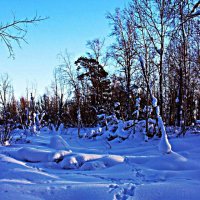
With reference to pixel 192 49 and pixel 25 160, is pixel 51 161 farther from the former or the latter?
pixel 192 49

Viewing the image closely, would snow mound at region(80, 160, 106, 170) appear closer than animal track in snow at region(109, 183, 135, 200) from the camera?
No

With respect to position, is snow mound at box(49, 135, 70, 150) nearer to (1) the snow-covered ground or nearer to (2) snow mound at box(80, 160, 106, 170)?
(1) the snow-covered ground

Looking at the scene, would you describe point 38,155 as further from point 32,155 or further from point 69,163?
point 69,163

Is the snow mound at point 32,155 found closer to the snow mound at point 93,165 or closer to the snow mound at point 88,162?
the snow mound at point 88,162

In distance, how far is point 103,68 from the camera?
926 inches

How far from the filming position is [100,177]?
4195 mm

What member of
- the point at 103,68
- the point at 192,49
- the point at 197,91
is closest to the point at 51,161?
the point at 192,49

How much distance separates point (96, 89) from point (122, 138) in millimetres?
12655

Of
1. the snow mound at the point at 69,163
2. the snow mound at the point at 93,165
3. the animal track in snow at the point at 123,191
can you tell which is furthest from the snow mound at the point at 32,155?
the animal track in snow at the point at 123,191

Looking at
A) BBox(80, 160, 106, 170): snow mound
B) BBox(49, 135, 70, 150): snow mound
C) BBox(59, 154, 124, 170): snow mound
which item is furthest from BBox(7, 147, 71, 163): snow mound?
BBox(49, 135, 70, 150): snow mound

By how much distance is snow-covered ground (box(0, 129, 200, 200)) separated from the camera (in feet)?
10.2

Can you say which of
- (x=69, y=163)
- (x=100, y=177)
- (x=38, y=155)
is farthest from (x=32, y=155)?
(x=100, y=177)

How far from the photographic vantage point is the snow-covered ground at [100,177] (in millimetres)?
3111

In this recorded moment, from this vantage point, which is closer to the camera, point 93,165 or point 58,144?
point 93,165
